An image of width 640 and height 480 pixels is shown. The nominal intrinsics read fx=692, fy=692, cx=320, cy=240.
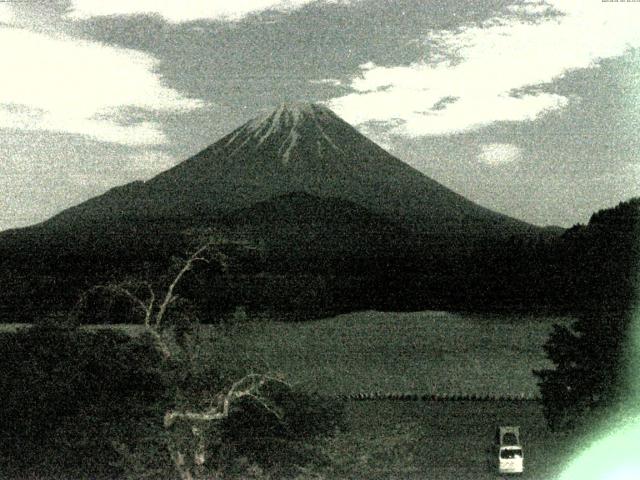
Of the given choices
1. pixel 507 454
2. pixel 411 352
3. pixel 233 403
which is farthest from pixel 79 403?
pixel 507 454

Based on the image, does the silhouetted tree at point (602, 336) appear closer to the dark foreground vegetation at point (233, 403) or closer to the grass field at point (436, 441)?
A: the dark foreground vegetation at point (233, 403)

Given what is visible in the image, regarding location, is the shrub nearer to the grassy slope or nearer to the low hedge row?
the grassy slope

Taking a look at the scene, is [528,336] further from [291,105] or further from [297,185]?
[291,105]

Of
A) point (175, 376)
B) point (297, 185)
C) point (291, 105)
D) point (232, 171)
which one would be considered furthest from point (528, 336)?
point (291, 105)

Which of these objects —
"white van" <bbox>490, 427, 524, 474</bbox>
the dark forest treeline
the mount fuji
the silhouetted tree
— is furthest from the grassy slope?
the mount fuji

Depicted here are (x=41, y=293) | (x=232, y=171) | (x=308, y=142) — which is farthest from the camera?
(x=308, y=142)

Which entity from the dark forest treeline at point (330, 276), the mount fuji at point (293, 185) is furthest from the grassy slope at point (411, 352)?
A: the mount fuji at point (293, 185)
